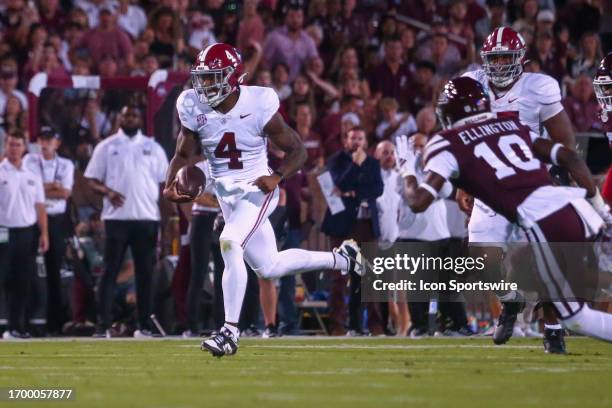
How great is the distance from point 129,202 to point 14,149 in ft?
3.72

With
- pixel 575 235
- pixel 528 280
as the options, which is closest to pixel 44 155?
pixel 528 280

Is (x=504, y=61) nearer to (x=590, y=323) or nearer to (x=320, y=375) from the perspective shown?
(x=590, y=323)

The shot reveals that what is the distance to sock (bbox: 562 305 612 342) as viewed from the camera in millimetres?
7295

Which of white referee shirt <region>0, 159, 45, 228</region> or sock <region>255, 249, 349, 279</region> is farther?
white referee shirt <region>0, 159, 45, 228</region>

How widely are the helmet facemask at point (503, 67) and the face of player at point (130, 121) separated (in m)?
4.08

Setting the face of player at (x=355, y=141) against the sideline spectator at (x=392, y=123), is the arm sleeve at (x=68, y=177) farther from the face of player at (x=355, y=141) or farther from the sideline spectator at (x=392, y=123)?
the sideline spectator at (x=392, y=123)

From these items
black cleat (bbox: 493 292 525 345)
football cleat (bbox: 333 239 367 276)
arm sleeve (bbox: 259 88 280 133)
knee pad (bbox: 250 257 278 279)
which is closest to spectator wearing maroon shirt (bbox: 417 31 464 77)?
football cleat (bbox: 333 239 367 276)

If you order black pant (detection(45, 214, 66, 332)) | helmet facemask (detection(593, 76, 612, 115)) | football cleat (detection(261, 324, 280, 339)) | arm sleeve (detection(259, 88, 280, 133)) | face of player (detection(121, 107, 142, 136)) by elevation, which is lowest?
football cleat (detection(261, 324, 280, 339))

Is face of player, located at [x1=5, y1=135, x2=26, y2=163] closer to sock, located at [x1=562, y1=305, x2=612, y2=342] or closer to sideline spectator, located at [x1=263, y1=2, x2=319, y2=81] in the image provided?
sideline spectator, located at [x1=263, y1=2, x2=319, y2=81]

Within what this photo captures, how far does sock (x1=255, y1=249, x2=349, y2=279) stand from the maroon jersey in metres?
1.94

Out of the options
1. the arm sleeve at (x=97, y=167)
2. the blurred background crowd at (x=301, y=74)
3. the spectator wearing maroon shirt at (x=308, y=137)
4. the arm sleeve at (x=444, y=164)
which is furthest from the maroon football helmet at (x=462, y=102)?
the spectator wearing maroon shirt at (x=308, y=137)

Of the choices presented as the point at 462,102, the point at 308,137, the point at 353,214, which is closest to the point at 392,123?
the point at 308,137

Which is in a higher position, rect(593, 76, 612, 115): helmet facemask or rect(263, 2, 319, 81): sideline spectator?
rect(263, 2, 319, 81): sideline spectator

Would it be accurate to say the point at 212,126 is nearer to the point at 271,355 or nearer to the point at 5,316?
the point at 271,355
